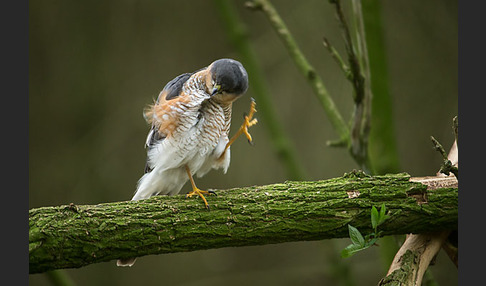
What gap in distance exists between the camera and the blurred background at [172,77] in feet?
16.0

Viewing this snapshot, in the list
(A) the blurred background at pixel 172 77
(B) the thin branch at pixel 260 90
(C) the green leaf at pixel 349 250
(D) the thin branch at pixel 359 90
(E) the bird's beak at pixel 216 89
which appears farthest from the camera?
(A) the blurred background at pixel 172 77

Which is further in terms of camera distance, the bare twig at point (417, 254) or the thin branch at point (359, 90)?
the thin branch at point (359, 90)

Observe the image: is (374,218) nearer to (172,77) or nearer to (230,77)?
(230,77)

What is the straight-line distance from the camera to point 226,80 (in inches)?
105

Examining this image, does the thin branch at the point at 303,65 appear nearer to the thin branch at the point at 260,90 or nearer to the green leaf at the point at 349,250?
the thin branch at the point at 260,90

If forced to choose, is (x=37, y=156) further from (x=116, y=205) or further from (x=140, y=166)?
(x=116, y=205)

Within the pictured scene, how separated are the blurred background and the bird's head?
6.98 ft

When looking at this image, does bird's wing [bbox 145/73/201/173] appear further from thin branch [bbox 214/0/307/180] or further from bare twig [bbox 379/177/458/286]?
bare twig [bbox 379/177/458/286]

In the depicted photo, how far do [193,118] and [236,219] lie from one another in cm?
66

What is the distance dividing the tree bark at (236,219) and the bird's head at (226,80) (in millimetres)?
552

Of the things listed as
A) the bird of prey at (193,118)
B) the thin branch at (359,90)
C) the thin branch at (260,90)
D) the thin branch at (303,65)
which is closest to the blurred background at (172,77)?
the thin branch at (260,90)

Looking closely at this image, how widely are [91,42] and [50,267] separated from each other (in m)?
3.59

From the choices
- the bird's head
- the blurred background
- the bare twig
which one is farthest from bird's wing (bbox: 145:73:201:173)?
→ the blurred background

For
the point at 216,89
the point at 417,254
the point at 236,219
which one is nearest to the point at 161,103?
the point at 216,89
